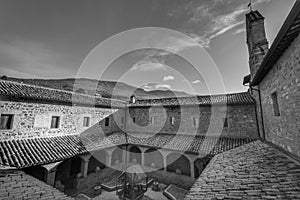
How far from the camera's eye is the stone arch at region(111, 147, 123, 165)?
14.9 metres

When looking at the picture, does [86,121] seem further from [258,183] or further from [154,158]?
[258,183]

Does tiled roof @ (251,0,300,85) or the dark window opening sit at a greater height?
tiled roof @ (251,0,300,85)

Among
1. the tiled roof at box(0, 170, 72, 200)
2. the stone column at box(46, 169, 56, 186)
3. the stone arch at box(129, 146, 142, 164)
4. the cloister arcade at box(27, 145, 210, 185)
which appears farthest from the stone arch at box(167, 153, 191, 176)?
the tiled roof at box(0, 170, 72, 200)

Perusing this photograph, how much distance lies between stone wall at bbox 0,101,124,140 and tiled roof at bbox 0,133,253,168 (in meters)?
0.50

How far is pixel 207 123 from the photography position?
13.5 m

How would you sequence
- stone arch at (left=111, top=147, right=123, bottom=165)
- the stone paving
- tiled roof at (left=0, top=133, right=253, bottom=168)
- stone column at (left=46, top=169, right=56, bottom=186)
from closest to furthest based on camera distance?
the stone paving, tiled roof at (left=0, top=133, right=253, bottom=168), stone column at (left=46, top=169, right=56, bottom=186), stone arch at (left=111, top=147, right=123, bottom=165)

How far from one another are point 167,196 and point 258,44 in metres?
12.3

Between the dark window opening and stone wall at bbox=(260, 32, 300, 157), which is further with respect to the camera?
the dark window opening

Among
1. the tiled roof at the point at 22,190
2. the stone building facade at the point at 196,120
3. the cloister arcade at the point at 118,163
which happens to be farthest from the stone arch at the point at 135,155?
the tiled roof at the point at 22,190

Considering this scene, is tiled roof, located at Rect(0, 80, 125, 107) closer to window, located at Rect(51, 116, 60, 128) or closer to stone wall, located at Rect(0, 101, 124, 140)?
stone wall, located at Rect(0, 101, 124, 140)

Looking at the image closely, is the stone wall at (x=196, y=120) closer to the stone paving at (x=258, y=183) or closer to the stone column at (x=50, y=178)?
the stone paving at (x=258, y=183)

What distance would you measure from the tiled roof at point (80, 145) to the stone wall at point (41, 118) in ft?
1.64

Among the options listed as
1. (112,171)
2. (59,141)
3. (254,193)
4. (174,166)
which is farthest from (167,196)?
(59,141)

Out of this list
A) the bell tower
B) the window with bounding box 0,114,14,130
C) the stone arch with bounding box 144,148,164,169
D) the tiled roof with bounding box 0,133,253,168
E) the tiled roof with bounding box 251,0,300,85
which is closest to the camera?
the tiled roof with bounding box 251,0,300,85
